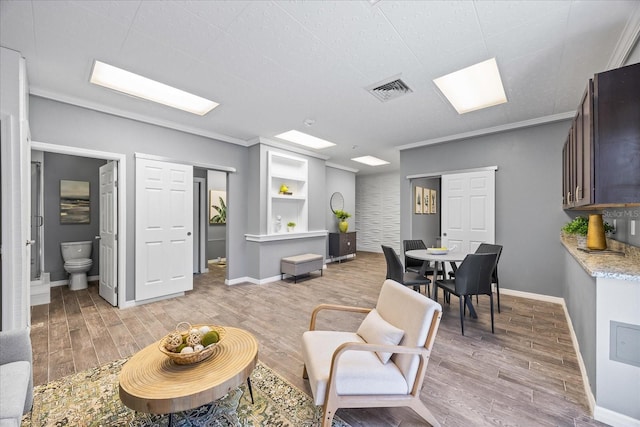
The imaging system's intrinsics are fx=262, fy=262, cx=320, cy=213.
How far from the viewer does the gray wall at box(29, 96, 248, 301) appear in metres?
3.12

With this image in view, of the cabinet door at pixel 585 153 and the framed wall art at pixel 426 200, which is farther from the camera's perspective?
the framed wall art at pixel 426 200

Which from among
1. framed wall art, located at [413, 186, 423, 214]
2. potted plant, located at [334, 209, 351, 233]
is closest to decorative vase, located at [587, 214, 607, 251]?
framed wall art, located at [413, 186, 423, 214]

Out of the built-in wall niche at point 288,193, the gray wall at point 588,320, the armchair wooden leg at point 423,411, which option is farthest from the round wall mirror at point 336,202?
the armchair wooden leg at point 423,411

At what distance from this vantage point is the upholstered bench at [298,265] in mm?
5012

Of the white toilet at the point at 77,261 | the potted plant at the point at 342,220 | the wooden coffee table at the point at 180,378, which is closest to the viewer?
the wooden coffee table at the point at 180,378

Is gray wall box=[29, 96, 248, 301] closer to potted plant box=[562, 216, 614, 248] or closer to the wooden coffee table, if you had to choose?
the wooden coffee table

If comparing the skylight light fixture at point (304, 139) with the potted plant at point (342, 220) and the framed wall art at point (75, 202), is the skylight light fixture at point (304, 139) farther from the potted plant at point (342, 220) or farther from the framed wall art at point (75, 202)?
the framed wall art at point (75, 202)

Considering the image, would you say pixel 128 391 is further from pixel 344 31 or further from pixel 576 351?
pixel 576 351

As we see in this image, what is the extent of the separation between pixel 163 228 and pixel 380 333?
12.0 ft

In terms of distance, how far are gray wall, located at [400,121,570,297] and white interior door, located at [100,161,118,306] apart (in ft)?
18.5

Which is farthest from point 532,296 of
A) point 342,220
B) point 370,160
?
point 342,220

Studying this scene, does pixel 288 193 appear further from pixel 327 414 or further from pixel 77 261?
pixel 327 414

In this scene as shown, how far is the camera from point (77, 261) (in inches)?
175

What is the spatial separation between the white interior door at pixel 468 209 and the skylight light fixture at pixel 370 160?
220 centimetres
